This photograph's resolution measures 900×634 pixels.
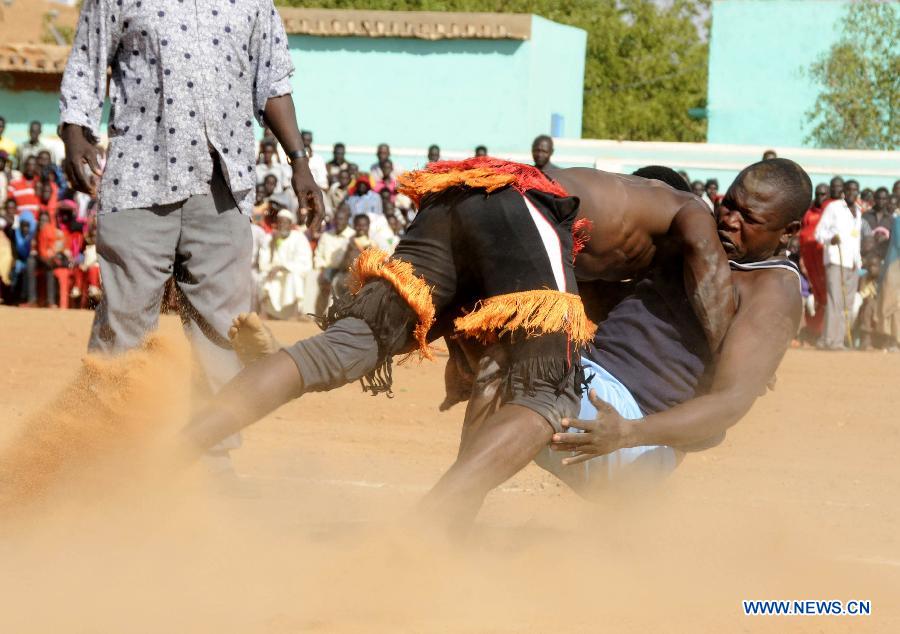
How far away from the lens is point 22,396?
8.12 m

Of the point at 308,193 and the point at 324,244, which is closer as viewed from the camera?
the point at 308,193

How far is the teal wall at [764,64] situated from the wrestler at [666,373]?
902 inches

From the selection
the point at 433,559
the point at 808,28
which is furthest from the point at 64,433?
the point at 808,28

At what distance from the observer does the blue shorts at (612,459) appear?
179 inches

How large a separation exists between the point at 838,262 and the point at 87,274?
820 cm

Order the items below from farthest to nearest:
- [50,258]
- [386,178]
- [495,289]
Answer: [386,178], [50,258], [495,289]

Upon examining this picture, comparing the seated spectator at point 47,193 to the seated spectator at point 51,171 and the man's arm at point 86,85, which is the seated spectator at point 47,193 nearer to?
the seated spectator at point 51,171

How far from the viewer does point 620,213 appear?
4539 millimetres

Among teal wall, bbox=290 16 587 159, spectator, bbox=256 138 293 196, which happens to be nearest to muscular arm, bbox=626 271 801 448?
spectator, bbox=256 138 293 196

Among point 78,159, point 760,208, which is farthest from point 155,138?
point 760,208

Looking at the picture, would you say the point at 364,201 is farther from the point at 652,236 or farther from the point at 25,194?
the point at 652,236

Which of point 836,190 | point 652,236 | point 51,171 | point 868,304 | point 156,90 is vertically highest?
point 156,90

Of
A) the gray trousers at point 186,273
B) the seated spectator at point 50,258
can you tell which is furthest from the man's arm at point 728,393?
the seated spectator at point 50,258

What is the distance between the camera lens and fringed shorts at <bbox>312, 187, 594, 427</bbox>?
420 cm
